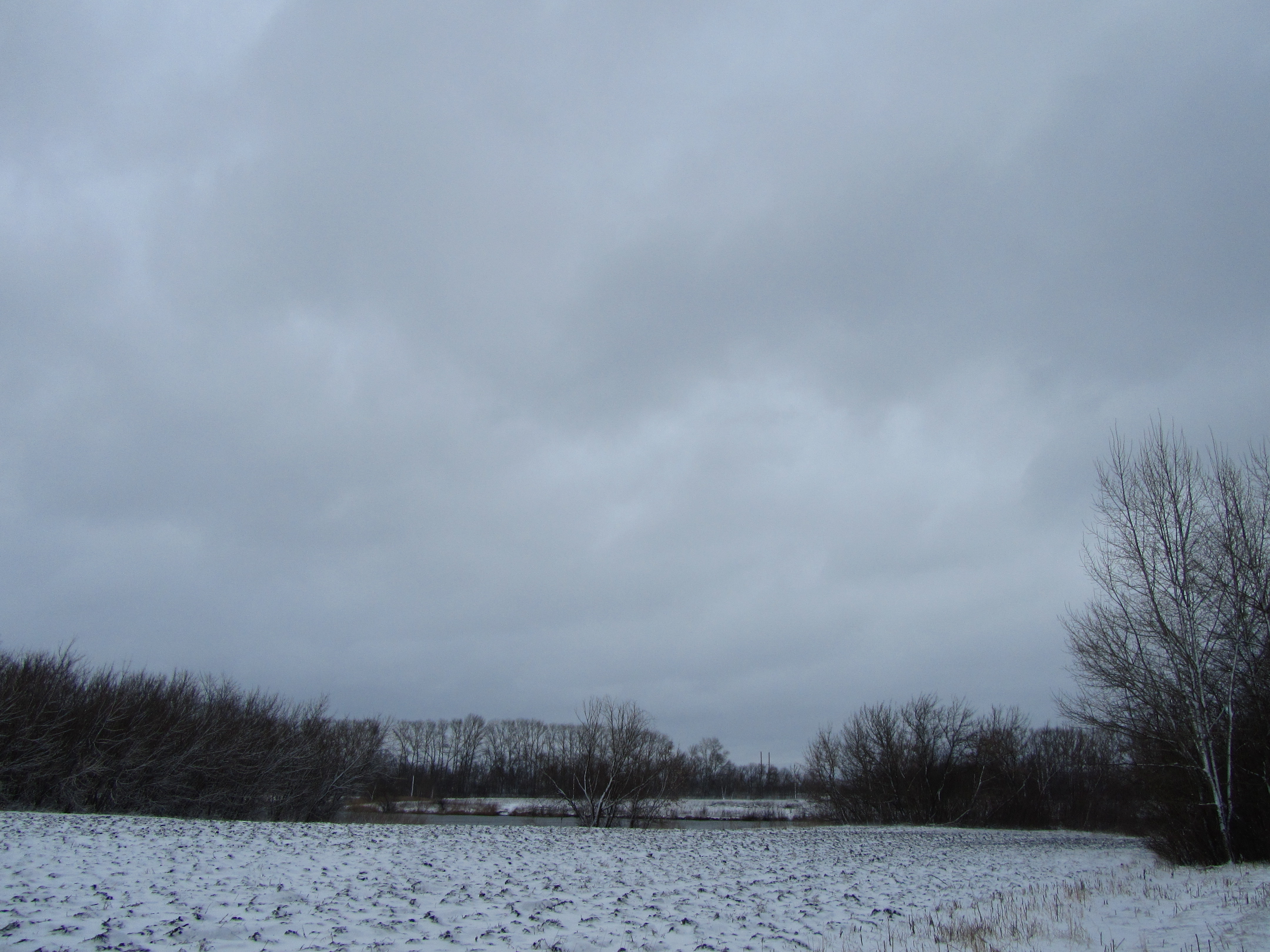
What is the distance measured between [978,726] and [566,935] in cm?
5235

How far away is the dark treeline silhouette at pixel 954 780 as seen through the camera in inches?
1913

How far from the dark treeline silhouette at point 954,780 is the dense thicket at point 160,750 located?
34568 millimetres

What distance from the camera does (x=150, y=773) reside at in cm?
2900

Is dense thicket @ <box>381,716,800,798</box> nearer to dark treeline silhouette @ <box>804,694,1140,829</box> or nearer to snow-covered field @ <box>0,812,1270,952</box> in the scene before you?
dark treeline silhouette @ <box>804,694,1140,829</box>

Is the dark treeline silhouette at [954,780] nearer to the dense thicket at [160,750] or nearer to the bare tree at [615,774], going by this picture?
the bare tree at [615,774]

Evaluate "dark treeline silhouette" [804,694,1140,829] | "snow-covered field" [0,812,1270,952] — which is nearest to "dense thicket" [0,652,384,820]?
"snow-covered field" [0,812,1270,952]

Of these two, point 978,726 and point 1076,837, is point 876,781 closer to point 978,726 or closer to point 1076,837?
point 978,726

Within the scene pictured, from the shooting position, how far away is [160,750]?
94.2 feet

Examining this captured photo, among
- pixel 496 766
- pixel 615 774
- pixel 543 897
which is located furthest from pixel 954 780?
pixel 496 766

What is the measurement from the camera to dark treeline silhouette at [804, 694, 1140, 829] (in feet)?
159

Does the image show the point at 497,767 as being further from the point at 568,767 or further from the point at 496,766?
the point at 568,767

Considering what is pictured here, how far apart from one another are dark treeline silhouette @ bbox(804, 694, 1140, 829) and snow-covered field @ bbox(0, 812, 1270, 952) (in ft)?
104

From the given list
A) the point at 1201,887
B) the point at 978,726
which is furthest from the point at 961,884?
the point at 978,726

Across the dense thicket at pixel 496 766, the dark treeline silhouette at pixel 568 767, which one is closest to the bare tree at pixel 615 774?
the dark treeline silhouette at pixel 568 767
